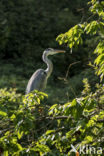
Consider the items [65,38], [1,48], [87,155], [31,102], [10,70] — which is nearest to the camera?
[87,155]

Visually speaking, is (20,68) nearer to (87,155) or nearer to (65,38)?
(65,38)

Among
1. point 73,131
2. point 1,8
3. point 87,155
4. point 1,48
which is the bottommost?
point 87,155

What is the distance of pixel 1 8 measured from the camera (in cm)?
1138

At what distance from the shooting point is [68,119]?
2.32 m

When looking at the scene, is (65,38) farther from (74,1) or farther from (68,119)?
(74,1)

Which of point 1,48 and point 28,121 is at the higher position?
point 1,48

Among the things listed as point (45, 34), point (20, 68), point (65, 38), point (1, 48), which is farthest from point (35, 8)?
point (65, 38)

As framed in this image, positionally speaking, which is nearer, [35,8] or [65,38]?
[65,38]

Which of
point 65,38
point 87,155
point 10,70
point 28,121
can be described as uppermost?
point 10,70

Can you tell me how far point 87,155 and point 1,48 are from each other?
919 centimetres

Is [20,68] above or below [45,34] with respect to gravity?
below

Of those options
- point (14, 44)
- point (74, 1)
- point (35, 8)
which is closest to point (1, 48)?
point (14, 44)

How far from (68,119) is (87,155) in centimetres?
34

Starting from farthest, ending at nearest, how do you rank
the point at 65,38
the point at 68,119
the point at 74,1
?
the point at 74,1 < the point at 65,38 < the point at 68,119
